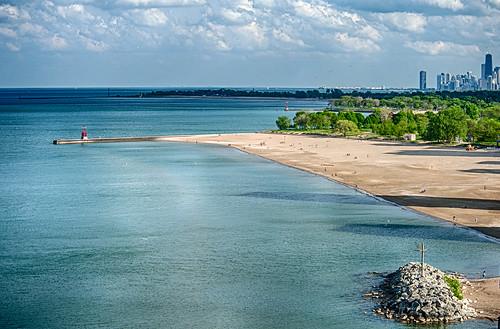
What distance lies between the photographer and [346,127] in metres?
152

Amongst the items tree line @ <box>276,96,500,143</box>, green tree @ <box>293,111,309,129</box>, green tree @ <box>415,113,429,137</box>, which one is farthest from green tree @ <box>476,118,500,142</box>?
green tree @ <box>293,111,309,129</box>

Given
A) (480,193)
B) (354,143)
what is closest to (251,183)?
(480,193)

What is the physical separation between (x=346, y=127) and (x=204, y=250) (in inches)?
4103

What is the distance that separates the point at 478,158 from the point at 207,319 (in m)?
76.3

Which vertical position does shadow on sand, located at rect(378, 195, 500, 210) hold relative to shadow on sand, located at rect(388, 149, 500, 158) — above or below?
below

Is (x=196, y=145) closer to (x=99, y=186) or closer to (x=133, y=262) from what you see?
(x=99, y=186)

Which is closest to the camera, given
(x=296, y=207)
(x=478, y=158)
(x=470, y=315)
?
(x=470, y=315)

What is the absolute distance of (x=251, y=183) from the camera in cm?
8462

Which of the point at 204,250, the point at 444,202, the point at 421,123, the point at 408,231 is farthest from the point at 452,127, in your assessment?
the point at 204,250

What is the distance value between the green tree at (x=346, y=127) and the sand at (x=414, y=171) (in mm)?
6292

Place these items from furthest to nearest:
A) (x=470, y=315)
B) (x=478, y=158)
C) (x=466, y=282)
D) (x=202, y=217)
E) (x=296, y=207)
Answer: (x=478, y=158), (x=296, y=207), (x=202, y=217), (x=466, y=282), (x=470, y=315)

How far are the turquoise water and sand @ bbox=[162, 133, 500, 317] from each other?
2.99 meters

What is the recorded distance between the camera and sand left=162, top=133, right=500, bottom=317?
6244 centimetres

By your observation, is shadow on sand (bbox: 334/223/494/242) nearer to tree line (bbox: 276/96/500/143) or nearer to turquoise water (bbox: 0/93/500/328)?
turquoise water (bbox: 0/93/500/328)
